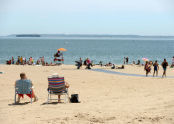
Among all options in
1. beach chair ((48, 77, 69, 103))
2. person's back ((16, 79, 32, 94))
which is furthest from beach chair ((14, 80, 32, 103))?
beach chair ((48, 77, 69, 103))

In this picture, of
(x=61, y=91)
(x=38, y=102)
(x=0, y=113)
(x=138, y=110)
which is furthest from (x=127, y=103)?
(x=0, y=113)

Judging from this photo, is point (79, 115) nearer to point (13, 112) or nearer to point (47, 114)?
point (47, 114)

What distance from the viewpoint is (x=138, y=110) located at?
6.95 m

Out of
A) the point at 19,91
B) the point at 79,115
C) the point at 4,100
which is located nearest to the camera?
the point at 79,115

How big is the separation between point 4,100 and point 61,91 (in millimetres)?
1910

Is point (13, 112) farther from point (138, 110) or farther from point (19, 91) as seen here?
point (138, 110)

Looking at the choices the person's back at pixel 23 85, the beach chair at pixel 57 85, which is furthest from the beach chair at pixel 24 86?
the beach chair at pixel 57 85

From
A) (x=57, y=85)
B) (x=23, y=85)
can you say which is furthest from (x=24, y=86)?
(x=57, y=85)

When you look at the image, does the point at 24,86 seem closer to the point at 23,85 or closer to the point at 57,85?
the point at 23,85

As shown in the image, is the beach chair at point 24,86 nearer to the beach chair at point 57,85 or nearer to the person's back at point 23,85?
the person's back at point 23,85

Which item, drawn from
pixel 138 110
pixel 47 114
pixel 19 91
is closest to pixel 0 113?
pixel 47 114

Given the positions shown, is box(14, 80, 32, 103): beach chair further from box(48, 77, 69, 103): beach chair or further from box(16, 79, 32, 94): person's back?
box(48, 77, 69, 103): beach chair

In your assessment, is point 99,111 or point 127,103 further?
point 127,103

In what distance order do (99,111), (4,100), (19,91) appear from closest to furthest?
(99,111)
(19,91)
(4,100)
